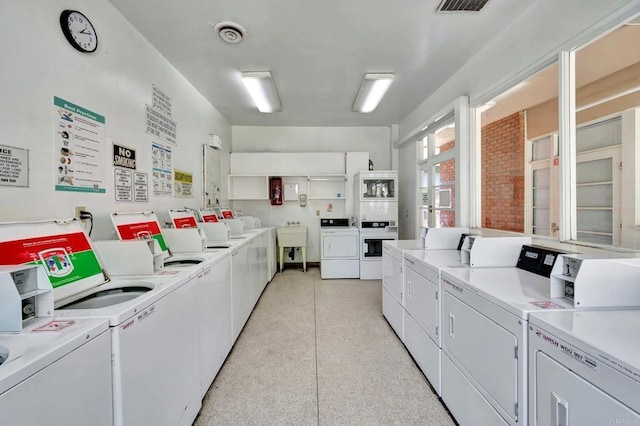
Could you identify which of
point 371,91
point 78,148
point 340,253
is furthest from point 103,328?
point 340,253

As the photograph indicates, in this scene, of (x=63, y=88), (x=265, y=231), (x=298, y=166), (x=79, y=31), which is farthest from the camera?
(x=298, y=166)

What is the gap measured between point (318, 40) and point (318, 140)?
2843 millimetres

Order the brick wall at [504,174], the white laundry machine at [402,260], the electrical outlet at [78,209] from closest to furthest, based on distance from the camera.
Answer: the electrical outlet at [78,209] < the white laundry machine at [402,260] < the brick wall at [504,174]

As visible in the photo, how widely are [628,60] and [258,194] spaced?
16.2 feet

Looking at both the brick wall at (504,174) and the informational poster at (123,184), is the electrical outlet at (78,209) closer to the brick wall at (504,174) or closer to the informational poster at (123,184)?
the informational poster at (123,184)

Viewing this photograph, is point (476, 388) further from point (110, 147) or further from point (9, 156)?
point (110, 147)

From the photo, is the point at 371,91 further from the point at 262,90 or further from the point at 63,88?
the point at 63,88

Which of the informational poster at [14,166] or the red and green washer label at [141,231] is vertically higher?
the informational poster at [14,166]

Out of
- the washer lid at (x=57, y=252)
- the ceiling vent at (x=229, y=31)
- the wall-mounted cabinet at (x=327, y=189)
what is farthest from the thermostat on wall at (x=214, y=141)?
the washer lid at (x=57, y=252)

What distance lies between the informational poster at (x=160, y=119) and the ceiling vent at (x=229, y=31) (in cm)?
88

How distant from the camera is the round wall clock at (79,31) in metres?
1.60

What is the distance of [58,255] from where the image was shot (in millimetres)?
1282

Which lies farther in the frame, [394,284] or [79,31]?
[394,284]

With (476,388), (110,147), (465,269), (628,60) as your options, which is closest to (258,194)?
(110,147)
